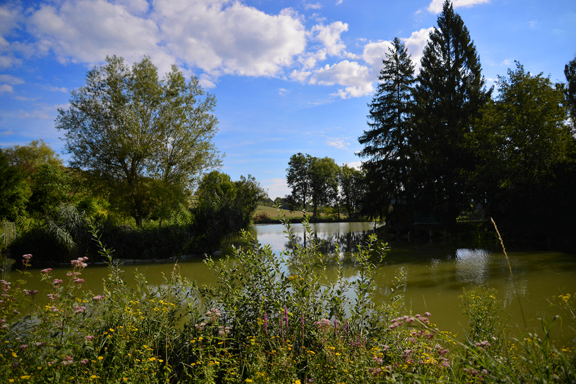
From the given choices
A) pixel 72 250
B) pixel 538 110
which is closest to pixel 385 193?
pixel 538 110

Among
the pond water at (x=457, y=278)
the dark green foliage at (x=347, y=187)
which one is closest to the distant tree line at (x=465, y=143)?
the pond water at (x=457, y=278)

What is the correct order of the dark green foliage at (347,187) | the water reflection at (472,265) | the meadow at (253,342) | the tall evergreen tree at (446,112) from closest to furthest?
the meadow at (253,342)
the water reflection at (472,265)
the tall evergreen tree at (446,112)
the dark green foliage at (347,187)

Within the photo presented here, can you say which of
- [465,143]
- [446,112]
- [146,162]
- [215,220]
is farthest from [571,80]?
[146,162]

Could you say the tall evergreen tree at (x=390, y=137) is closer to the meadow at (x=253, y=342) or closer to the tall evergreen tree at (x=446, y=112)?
the tall evergreen tree at (x=446, y=112)

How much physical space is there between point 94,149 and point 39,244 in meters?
6.23

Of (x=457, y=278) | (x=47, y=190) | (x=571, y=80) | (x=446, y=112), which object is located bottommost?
(x=457, y=278)

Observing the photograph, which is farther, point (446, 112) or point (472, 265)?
point (446, 112)

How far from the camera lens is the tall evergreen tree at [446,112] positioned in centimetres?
2017

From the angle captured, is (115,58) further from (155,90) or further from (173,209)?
(173,209)

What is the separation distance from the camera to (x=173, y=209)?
1777 centimetres

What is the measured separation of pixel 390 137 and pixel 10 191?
80.3 ft

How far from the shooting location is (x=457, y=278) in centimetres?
880

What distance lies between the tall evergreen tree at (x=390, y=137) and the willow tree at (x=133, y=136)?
1288 cm

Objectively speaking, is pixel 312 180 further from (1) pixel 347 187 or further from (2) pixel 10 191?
(2) pixel 10 191
